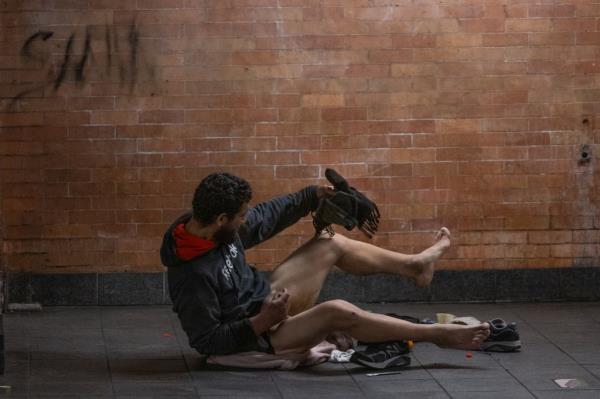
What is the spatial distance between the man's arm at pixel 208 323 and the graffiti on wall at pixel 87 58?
249 centimetres

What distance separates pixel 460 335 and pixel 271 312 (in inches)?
43.8

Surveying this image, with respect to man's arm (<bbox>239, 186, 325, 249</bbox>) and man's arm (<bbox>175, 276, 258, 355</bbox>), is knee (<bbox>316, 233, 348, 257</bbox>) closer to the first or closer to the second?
man's arm (<bbox>239, 186, 325, 249</bbox>)

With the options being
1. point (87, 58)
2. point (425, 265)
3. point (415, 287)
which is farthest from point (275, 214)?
point (87, 58)

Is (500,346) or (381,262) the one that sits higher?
(381,262)

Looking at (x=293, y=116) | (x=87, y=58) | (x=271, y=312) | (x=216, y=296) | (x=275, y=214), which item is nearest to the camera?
(x=271, y=312)

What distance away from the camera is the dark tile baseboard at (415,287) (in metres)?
9.30

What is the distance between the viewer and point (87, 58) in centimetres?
912

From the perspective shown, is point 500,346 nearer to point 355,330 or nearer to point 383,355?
point 383,355

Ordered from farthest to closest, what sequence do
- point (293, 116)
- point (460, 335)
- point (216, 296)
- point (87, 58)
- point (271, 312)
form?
point (293, 116)
point (87, 58)
point (460, 335)
point (216, 296)
point (271, 312)

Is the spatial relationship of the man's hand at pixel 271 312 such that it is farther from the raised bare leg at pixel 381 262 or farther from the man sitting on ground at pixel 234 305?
the raised bare leg at pixel 381 262

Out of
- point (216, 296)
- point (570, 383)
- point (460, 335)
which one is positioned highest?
point (216, 296)

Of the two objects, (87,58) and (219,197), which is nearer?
(219,197)

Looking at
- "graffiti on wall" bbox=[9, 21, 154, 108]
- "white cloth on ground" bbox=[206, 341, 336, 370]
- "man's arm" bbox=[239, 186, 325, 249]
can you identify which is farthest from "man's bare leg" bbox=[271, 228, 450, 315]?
"graffiti on wall" bbox=[9, 21, 154, 108]

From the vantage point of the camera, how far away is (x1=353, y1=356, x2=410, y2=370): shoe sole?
24.0 ft
